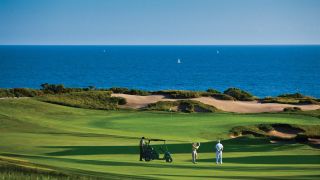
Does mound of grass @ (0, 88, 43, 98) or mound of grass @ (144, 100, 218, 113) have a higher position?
mound of grass @ (0, 88, 43, 98)

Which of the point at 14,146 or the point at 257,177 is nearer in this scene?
the point at 257,177

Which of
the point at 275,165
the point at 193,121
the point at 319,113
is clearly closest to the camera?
the point at 275,165

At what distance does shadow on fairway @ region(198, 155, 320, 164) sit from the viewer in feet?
Result: 111

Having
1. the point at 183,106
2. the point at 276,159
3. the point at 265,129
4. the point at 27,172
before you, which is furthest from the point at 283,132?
the point at 27,172

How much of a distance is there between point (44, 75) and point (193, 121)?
438 ft

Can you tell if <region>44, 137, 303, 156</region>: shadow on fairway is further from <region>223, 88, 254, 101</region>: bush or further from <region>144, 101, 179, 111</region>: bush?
<region>223, 88, 254, 101</region>: bush

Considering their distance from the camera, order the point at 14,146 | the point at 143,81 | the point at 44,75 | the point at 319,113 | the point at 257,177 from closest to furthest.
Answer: the point at 257,177
the point at 14,146
the point at 319,113
the point at 143,81
the point at 44,75

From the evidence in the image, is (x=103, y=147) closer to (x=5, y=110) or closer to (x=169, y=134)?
(x=169, y=134)

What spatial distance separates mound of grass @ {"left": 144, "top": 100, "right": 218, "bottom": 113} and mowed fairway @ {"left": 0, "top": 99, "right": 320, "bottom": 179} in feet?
11.9

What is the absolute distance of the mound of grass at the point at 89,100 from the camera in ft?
202

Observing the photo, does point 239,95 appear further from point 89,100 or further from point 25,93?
point 25,93

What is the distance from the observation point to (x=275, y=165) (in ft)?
105

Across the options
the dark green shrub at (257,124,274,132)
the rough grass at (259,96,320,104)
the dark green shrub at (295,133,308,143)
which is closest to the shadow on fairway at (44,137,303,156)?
the dark green shrub at (295,133,308,143)

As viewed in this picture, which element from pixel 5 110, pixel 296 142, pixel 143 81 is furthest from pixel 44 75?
pixel 296 142
